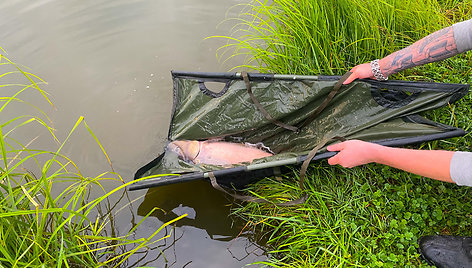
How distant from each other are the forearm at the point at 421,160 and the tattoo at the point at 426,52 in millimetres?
727

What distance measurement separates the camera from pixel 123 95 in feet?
13.2

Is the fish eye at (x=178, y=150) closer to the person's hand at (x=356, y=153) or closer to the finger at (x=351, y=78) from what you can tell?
the person's hand at (x=356, y=153)

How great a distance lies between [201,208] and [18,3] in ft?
13.8

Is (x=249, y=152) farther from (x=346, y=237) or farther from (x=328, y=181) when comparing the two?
(x=346, y=237)

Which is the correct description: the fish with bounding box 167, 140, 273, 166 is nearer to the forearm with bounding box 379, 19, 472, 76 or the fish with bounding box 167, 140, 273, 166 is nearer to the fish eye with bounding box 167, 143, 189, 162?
the fish eye with bounding box 167, 143, 189, 162

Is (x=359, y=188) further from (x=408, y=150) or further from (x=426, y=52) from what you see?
(x=426, y=52)

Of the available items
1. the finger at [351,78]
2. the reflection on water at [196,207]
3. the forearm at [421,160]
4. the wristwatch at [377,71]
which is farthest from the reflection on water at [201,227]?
the wristwatch at [377,71]

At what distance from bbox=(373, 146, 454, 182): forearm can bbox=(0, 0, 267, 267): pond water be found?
3.68 ft

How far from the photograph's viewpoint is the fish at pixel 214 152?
305 centimetres

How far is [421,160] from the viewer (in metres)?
2.05

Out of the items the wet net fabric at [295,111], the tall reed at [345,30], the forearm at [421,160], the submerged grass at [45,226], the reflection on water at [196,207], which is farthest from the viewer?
the tall reed at [345,30]

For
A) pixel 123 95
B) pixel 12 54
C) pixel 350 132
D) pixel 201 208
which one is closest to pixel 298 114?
pixel 350 132

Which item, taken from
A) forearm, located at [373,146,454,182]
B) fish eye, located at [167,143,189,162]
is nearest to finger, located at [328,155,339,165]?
forearm, located at [373,146,454,182]

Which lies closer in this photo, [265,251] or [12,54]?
[265,251]
